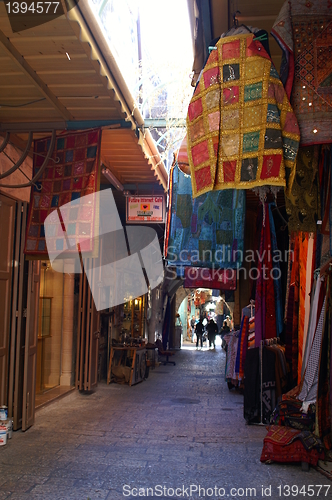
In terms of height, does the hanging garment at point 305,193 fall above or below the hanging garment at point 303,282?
above

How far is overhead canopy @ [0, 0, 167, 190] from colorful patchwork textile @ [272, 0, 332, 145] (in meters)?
1.62

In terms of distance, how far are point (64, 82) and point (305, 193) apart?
2.57m

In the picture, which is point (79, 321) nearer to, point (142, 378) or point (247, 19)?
point (142, 378)

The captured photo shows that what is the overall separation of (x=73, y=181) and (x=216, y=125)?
253 cm

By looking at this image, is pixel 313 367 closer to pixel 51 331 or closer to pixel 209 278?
pixel 209 278

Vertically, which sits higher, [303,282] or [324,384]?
[303,282]

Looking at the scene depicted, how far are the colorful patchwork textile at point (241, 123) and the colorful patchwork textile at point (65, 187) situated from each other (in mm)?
2143

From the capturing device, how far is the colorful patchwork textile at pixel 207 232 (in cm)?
608

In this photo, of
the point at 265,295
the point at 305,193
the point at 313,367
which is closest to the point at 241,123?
the point at 305,193

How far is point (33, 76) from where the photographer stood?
13.8 ft

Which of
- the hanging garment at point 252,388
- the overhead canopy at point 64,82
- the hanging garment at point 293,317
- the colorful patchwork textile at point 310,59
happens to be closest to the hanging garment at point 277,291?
the hanging garment at point 293,317

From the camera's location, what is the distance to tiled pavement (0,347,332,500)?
158 inches

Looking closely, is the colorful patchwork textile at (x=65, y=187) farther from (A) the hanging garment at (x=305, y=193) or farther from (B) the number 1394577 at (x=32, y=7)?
(A) the hanging garment at (x=305, y=193)

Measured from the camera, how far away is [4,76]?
13.9 feet
